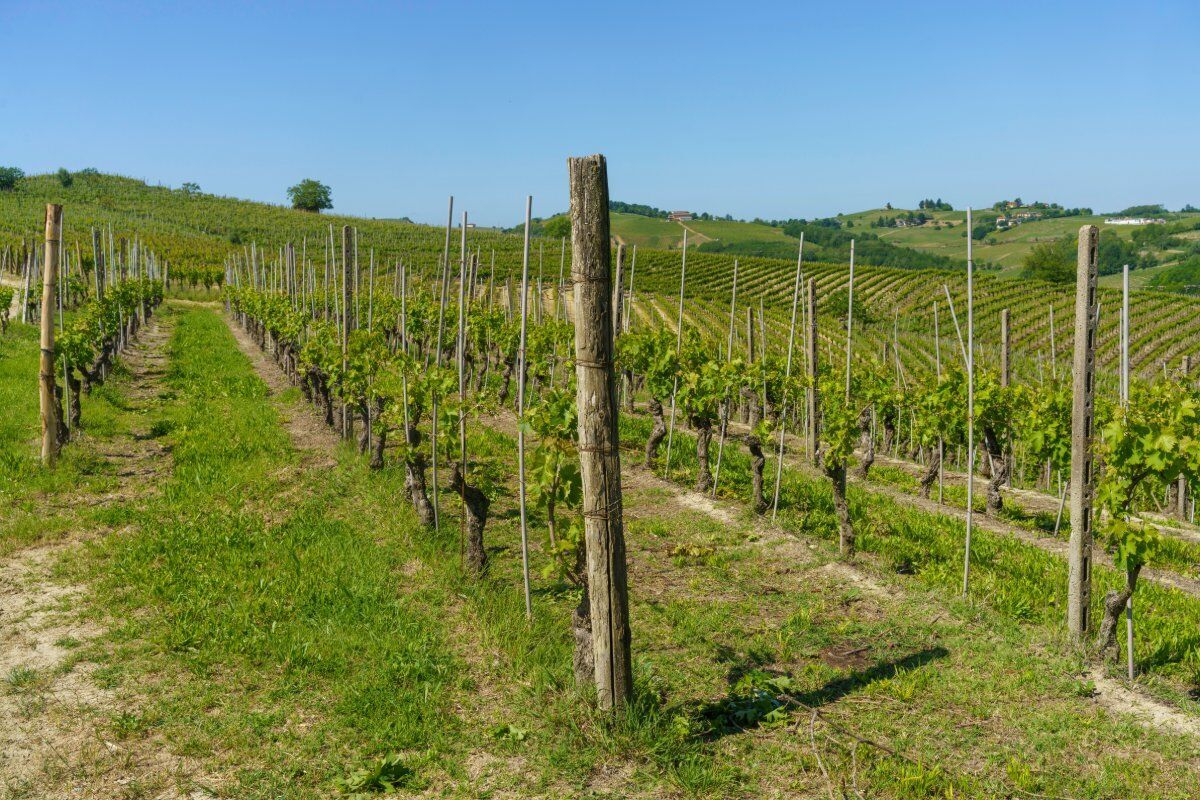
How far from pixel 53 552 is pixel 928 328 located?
49616mm

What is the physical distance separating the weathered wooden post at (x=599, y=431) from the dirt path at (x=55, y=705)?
2.42 m

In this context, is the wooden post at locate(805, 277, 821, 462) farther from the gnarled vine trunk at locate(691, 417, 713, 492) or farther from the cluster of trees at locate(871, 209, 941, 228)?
the cluster of trees at locate(871, 209, 941, 228)

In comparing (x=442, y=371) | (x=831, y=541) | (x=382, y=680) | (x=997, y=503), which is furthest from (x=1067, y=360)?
(x=382, y=680)

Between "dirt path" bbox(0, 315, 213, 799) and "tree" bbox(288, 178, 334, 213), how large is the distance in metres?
116

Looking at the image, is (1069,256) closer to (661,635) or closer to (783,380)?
(783,380)

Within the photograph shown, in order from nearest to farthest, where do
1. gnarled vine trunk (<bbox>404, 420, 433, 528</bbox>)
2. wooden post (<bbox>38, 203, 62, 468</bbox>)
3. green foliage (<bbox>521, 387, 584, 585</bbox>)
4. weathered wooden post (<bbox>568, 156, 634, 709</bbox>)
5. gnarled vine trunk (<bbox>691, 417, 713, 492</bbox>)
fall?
weathered wooden post (<bbox>568, 156, 634, 709</bbox>), green foliage (<bbox>521, 387, 584, 585</bbox>), gnarled vine trunk (<bbox>404, 420, 433, 528</bbox>), wooden post (<bbox>38, 203, 62, 468</bbox>), gnarled vine trunk (<bbox>691, 417, 713, 492</bbox>)

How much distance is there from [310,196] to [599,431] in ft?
399

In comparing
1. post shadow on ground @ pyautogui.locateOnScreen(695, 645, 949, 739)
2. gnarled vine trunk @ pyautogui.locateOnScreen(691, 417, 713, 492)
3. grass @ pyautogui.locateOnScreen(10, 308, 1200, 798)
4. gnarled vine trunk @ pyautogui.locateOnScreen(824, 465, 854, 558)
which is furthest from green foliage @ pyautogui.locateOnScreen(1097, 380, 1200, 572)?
gnarled vine trunk @ pyautogui.locateOnScreen(691, 417, 713, 492)

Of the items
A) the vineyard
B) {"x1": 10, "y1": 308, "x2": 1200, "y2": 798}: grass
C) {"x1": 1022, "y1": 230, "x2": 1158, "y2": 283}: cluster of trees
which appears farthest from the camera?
{"x1": 1022, "y1": 230, "x2": 1158, "y2": 283}: cluster of trees

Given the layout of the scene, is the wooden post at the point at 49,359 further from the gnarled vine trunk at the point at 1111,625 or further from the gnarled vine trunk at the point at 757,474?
the gnarled vine trunk at the point at 1111,625

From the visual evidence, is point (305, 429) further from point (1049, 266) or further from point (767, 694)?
point (1049, 266)

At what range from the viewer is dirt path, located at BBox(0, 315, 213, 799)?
14.3 feet

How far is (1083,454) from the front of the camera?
6090 mm

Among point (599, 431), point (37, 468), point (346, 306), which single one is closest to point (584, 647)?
point (599, 431)
